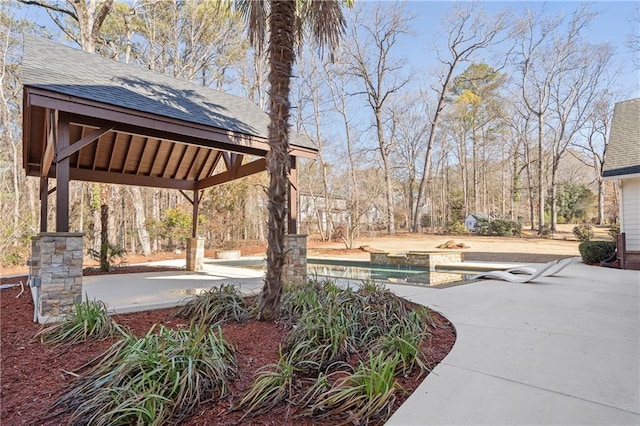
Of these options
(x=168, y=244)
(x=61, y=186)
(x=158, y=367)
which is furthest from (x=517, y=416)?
(x=168, y=244)

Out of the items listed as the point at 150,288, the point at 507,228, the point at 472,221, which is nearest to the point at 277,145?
the point at 150,288

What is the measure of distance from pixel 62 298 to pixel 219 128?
12.0 feet

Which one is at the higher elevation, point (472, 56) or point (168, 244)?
point (472, 56)

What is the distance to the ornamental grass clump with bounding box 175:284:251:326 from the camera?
4273 mm

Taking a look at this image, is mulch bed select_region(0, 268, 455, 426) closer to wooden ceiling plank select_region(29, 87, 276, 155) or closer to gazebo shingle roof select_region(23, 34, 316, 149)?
wooden ceiling plank select_region(29, 87, 276, 155)

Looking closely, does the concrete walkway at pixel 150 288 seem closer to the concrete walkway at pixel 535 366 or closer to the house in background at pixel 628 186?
the concrete walkway at pixel 535 366

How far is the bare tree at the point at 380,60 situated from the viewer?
22.7m

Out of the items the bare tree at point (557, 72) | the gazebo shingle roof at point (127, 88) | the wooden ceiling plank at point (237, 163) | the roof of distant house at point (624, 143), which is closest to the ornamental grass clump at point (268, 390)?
the gazebo shingle roof at point (127, 88)

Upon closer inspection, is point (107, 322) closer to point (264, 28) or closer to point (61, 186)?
point (61, 186)

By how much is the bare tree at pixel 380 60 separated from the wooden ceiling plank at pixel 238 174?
1509cm

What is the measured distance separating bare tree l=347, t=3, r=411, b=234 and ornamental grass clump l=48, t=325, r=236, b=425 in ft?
69.4

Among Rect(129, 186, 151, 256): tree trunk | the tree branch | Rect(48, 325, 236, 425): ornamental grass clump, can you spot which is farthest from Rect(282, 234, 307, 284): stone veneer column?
the tree branch

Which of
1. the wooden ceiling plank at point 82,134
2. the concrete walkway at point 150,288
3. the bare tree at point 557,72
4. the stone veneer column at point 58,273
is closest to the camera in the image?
the stone veneer column at point 58,273

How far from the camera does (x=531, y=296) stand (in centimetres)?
588
